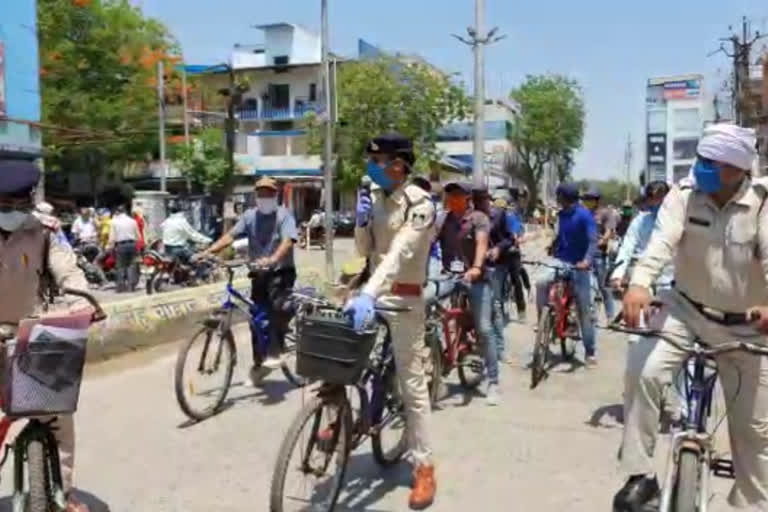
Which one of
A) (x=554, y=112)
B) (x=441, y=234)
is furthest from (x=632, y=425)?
(x=554, y=112)

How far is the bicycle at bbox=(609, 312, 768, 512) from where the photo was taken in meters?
3.12

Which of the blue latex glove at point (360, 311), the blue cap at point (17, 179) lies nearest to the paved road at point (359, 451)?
the blue latex glove at point (360, 311)

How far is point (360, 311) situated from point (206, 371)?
283 centimetres

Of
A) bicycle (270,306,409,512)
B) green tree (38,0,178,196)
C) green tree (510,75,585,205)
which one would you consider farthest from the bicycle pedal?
green tree (510,75,585,205)

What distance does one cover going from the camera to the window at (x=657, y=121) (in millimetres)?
49938

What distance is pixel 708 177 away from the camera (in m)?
3.37

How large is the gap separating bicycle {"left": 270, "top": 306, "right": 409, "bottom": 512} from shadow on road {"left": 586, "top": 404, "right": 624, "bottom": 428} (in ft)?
6.76

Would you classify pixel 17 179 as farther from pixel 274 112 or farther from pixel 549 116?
pixel 549 116

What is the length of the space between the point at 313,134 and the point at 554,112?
102 ft

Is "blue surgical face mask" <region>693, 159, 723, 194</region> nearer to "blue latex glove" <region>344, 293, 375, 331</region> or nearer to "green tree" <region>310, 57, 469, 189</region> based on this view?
"blue latex glove" <region>344, 293, 375, 331</region>

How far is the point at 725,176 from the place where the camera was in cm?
337

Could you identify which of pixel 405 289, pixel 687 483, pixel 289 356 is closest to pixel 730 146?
pixel 687 483

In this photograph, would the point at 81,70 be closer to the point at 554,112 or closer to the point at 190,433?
the point at 190,433

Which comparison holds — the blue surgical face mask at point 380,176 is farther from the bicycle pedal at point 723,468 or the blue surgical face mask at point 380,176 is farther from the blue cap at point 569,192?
the blue cap at point 569,192
